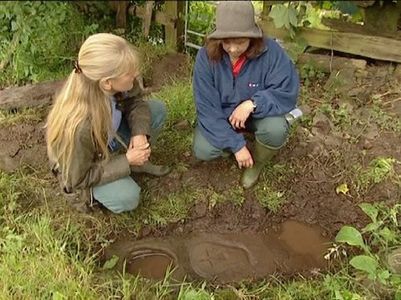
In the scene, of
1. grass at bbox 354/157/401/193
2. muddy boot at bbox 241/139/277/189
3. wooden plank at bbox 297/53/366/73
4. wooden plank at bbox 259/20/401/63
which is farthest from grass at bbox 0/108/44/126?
grass at bbox 354/157/401/193

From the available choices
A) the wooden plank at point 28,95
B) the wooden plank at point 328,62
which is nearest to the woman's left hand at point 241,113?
the wooden plank at point 328,62

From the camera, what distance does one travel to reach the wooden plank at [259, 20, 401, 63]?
3799 millimetres

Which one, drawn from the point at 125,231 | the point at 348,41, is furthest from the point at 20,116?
the point at 348,41

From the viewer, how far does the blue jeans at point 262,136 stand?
9.50 feet

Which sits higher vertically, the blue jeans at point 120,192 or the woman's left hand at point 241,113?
the woman's left hand at point 241,113

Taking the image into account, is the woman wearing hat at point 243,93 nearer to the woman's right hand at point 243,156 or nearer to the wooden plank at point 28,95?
the woman's right hand at point 243,156

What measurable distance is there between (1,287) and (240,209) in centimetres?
130

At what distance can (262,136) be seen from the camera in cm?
293

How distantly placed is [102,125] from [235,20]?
754mm

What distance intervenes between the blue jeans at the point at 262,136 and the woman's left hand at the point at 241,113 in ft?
0.44

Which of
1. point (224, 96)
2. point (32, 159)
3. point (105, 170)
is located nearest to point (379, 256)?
point (224, 96)

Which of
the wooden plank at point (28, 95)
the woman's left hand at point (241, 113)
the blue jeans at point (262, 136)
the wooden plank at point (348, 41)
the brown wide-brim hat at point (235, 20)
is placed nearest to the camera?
the brown wide-brim hat at point (235, 20)

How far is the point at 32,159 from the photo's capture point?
3.29 metres

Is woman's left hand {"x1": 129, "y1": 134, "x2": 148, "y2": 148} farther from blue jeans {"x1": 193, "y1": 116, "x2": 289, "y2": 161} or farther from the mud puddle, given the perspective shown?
the mud puddle
